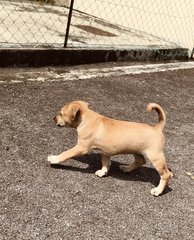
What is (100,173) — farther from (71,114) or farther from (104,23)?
(104,23)

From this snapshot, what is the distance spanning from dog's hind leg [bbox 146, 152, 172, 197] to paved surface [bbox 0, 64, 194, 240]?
8 cm

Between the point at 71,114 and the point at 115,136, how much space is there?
18.2 inches

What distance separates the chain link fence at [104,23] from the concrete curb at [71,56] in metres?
0.17

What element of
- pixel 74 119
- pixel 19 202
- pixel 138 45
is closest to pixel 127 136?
pixel 74 119

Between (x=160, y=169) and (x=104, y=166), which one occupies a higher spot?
→ (x=160, y=169)

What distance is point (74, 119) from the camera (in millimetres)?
4129

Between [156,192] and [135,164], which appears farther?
[135,164]

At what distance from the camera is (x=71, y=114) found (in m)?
4.08

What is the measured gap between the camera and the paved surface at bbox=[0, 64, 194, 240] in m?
3.52

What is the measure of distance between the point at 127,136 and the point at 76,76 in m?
3.13

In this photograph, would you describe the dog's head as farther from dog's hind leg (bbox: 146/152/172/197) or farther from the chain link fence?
the chain link fence

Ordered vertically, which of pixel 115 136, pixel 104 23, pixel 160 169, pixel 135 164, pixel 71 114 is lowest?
pixel 104 23

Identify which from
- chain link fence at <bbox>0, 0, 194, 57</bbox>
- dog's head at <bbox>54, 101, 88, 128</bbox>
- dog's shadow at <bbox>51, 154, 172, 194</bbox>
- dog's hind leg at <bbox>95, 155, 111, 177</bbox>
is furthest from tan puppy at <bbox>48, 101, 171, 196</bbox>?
chain link fence at <bbox>0, 0, 194, 57</bbox>

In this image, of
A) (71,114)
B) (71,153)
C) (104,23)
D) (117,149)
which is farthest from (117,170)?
(104,23)
